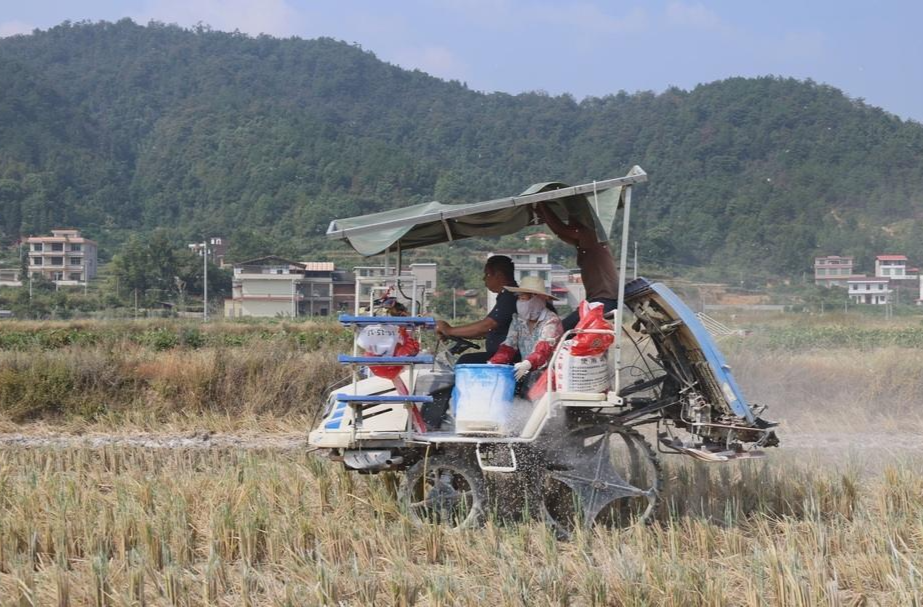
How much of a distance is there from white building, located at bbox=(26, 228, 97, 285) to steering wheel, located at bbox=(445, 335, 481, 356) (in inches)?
3049

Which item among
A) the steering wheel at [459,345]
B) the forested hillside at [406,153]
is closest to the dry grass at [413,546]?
the steering wheel at [459,345]

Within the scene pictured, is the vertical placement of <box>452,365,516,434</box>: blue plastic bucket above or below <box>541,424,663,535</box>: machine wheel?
above

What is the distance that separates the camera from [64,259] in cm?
8481

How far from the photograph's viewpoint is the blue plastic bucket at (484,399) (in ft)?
26.3

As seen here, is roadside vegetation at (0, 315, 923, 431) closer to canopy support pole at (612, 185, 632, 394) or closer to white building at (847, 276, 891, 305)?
canopy support pole at (612, 185, 632, 394)

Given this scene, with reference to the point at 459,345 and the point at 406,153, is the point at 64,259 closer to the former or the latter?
the point at 406,153

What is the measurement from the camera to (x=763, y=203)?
54.0 metres

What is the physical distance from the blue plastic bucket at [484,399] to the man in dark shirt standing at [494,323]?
1.87 feet

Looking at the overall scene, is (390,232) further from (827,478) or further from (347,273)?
(347,273)

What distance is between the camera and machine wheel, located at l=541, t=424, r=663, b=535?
8.09 meters

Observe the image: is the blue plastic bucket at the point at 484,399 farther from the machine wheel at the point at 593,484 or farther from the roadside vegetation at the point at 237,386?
the roadside vegetation at the point at 237,386

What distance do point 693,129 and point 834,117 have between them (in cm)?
1198

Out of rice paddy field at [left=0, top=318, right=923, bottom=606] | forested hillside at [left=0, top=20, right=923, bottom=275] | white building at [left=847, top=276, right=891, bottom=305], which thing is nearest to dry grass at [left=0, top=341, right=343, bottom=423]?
rice paddy field at [left=0, top=318, right=923, bottom=606]

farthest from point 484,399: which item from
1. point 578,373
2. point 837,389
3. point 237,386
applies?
point 837,389
